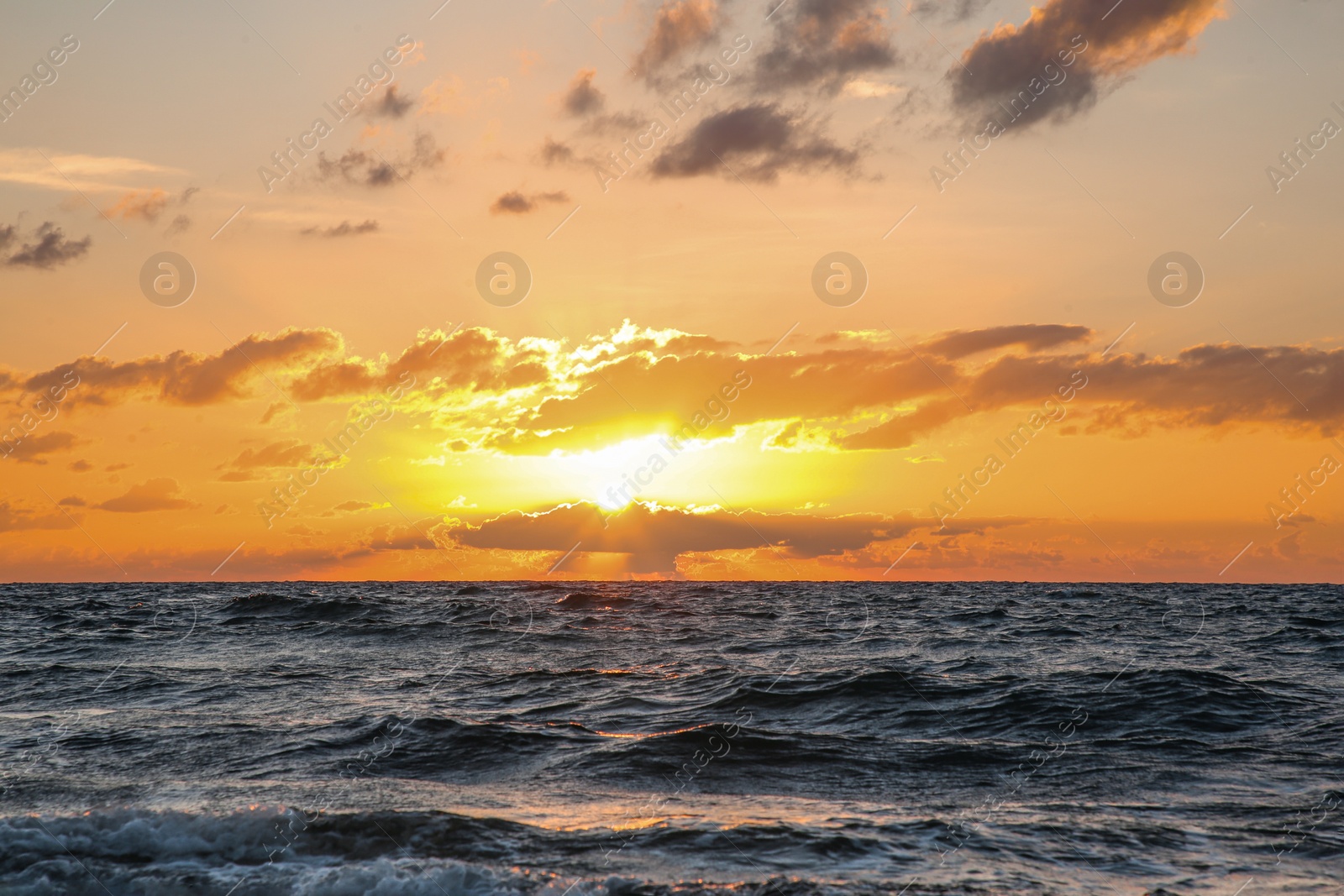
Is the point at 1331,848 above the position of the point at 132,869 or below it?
below

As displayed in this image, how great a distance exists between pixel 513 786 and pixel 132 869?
5244 mm

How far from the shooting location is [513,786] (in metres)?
13.8

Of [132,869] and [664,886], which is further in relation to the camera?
[132,869]

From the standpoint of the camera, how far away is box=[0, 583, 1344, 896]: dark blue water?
10039mm

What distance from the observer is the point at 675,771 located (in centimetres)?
1459

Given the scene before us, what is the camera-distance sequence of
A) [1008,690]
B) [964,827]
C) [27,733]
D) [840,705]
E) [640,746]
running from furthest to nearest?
[1008,690]
[840,705]
[27,733]
[640,746]
[964,827]

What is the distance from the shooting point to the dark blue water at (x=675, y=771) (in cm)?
1004

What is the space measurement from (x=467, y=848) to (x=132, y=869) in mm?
3857

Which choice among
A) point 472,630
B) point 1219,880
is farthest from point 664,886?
point 472,630

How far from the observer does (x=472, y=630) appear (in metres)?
39.2

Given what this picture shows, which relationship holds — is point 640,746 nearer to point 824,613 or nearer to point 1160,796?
point 1160,796

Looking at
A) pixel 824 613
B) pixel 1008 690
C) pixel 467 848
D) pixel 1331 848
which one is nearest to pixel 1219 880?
pixel 1331 848

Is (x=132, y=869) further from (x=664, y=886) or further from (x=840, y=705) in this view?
(x=840, y=705)

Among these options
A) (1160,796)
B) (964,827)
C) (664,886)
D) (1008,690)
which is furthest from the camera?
(1008,690)
